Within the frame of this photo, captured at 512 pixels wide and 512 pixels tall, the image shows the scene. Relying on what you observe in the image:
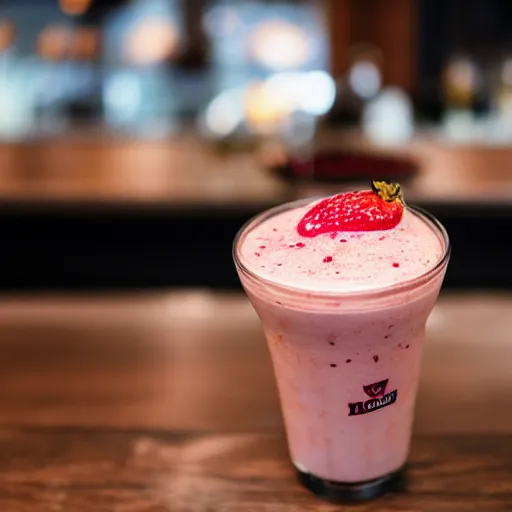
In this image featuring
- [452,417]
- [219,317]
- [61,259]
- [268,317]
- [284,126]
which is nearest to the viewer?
[268,317]

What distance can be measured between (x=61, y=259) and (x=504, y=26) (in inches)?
98.2

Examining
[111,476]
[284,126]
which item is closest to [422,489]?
[111,476]

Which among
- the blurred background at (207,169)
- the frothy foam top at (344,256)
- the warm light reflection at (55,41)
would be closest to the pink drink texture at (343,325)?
the frothy foam top at (344,256)

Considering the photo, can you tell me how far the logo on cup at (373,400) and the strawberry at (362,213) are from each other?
6.5 inches

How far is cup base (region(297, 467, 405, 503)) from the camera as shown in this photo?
86 centimetres

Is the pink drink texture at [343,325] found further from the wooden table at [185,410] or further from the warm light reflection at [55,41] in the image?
the warm light reflection at [55,41]

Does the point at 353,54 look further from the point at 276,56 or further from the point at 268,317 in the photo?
the point at 268,317

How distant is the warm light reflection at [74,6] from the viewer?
3820 millimetres

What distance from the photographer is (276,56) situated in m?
3.91

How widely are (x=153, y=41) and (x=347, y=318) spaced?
338 cm

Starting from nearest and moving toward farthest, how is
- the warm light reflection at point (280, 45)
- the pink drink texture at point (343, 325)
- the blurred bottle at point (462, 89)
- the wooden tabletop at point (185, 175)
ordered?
the pink drink texture at point (343, 325)
the wooden tabletop at point (185, 175)
the blurred bottle at point (462, 89)
the warm light reflection at point (280, 45)

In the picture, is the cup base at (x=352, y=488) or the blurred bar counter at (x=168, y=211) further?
the blurred bar counter at (x=168, y=211)

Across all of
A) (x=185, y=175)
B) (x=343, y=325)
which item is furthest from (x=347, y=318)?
(x=185, y=175)

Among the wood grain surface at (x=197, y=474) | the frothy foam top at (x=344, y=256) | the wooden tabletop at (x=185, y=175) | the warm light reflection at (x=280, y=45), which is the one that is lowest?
the wooden tabletop at (x=185, y=175)
